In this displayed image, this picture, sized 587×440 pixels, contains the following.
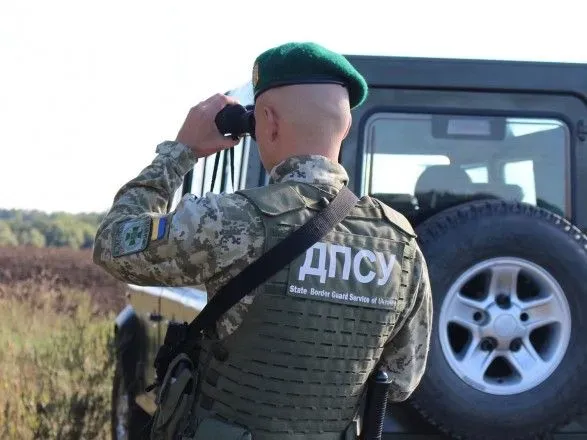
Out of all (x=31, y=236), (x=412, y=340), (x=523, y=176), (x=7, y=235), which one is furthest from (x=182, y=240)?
(x=31, y=236)

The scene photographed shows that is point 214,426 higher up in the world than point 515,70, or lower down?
lower down

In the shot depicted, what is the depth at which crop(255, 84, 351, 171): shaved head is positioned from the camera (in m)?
2.01

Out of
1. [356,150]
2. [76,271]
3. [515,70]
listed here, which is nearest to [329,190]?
[356,150]

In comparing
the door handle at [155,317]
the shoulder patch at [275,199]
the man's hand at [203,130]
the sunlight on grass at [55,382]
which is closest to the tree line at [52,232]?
the sunlight on grass at [55,382]

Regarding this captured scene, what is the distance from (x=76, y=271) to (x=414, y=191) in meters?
14.9

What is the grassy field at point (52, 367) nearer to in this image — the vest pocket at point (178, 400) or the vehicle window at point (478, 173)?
the vehicle window at point (478, 173)

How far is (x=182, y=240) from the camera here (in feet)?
6.28

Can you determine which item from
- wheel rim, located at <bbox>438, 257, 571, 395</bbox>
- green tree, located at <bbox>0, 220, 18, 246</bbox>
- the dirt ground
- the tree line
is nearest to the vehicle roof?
wheel rim, located at <bbox>438, 257, 571, 395</bbox>

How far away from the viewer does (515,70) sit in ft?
10.5

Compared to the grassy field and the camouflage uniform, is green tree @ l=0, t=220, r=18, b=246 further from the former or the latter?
the camouflage uniform

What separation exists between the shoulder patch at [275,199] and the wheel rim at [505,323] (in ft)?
3.28

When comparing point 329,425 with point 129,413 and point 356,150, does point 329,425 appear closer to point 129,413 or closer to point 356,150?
point 356,150

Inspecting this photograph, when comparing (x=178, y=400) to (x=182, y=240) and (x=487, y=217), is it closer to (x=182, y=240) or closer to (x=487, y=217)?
(x=182, y=240)

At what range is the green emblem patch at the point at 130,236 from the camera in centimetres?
194
